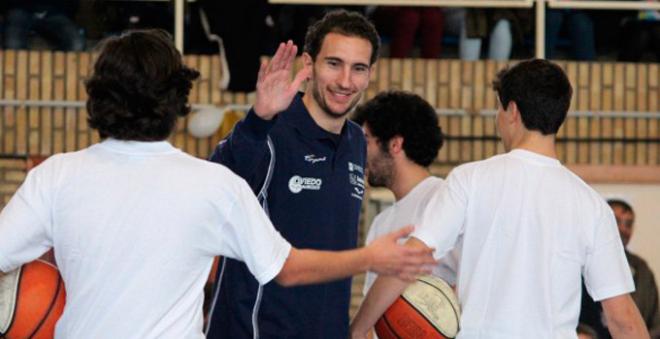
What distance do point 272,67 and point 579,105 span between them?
6264mm

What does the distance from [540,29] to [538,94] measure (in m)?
5.10

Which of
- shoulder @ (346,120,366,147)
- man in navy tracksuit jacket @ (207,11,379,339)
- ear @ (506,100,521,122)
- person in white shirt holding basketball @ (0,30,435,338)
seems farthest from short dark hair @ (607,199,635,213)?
person in white shirt holding basketball @ (0,30,435,338)

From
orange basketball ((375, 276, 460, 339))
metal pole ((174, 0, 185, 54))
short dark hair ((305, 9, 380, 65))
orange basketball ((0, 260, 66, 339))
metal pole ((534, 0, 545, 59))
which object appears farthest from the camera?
metal pole ((534, 0, 545, 59))

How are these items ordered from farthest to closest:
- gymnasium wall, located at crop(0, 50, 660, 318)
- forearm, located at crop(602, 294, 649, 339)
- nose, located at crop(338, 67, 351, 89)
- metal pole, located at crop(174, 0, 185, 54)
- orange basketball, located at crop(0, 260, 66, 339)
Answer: gymnasium wall, located at crop(0, 50, 660, 318) → metal pole, located at crop(174, 0, 185, 54) → nose, located at crop(338, 67, 351, 89) → forearm, located at crop(602, 294, 649, 339) → orange basketball, located at crop(0, 260, 66, 339)

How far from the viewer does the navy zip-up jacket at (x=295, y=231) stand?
15.7 ft

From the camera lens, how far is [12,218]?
3.64 metres

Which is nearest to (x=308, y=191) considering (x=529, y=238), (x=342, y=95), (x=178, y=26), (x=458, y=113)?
(x=342, y=95)

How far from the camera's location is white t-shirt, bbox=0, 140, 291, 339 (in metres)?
3.61

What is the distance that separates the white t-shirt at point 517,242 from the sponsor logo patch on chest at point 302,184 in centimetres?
47

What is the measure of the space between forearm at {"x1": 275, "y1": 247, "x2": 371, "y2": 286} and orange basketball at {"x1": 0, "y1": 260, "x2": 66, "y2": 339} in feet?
2.57

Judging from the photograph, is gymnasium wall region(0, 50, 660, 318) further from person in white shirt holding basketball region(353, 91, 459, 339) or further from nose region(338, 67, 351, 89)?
nose region(338, 67, 351, 89)

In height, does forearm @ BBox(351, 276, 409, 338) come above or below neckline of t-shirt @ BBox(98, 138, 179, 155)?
below

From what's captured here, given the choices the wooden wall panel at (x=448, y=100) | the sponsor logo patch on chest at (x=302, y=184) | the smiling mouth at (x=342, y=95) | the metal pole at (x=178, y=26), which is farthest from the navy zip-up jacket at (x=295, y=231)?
the wooden wall panel at (x=448, y=100)

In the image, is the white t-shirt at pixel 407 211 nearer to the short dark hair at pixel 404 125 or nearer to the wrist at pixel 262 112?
the short dark hair at pixel 404 125
